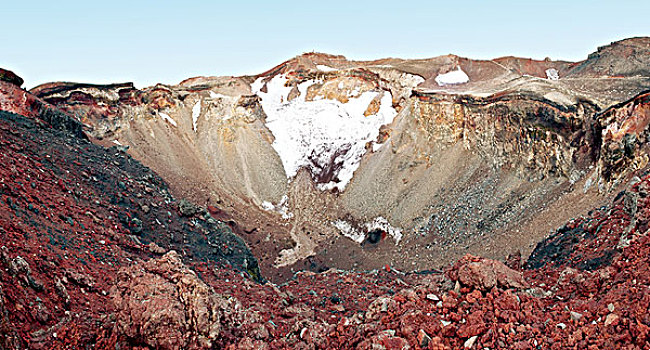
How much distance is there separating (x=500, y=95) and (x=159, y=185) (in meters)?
21.6

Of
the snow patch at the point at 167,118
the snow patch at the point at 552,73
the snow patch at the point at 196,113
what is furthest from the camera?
the snow patch at the point at 552,73

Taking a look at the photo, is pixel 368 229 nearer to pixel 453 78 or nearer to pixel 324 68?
pixel 324 68

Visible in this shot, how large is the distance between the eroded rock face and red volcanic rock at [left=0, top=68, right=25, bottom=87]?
22.4m

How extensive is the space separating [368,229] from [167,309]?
24052mm

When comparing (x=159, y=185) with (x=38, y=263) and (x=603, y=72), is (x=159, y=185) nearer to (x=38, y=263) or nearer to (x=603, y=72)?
(x=38, y=263)

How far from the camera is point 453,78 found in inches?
1938

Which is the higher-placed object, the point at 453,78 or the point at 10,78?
the point at 453,78

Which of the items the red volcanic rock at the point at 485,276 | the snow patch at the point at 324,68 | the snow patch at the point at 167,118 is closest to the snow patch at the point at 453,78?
the snow patch at the point at 324,68

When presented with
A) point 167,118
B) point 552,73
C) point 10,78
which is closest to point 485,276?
point 10,78

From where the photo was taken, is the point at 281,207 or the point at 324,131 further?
the point at 324,131

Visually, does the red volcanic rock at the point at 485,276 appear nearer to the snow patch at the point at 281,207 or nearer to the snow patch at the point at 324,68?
the snow patch at the point at 281,207

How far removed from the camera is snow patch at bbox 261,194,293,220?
35.8 m

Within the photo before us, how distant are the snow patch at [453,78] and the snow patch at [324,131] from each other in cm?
972

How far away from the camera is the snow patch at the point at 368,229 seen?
30308mm
